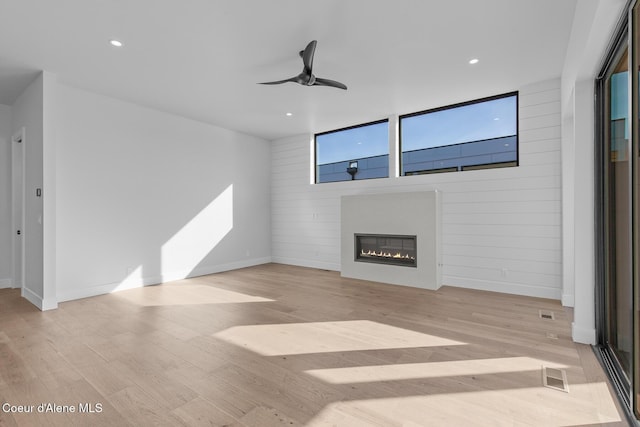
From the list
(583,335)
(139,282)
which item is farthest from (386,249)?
(139,282)

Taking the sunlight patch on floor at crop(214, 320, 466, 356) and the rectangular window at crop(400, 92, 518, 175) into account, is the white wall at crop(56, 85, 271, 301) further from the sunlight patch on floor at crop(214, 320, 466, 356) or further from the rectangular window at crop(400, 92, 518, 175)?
the rectangular window at crop(400, 92, 518, 175)

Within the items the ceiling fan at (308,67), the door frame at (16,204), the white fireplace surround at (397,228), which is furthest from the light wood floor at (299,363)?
the ceiling fan at (308,67)

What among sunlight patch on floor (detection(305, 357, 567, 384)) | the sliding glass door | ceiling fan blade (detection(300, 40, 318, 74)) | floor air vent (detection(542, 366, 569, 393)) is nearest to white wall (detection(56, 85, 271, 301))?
ceiling fan blade (detection(300, 40, 318, 74))

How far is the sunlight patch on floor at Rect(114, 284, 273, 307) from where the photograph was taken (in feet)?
13.0

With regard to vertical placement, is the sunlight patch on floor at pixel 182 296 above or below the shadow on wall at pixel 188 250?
below

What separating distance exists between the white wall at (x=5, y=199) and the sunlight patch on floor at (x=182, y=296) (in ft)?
6.68

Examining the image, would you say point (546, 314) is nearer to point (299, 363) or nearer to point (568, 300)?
→ point (568, 300)

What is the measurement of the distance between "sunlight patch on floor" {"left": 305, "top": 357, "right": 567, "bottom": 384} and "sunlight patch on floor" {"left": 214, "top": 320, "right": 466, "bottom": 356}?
32cm

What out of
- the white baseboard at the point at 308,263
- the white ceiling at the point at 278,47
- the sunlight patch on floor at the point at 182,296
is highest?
the white ceiling at the point at 278,47

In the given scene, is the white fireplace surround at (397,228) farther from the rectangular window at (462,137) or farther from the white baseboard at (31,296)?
the white baseboard at (31,296)

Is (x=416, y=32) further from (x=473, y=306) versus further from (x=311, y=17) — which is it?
(x=473, y=306)

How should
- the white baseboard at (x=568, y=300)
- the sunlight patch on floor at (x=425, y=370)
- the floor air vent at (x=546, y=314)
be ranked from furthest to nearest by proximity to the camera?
the white baseboard at (x=568, y=300)
the floor air vent at (x=546, y=314)
the sunlight patch on floor at (x=425, y=370)

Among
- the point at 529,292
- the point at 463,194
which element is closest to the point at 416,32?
the point at 463,194

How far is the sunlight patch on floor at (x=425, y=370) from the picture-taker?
2.12 m
